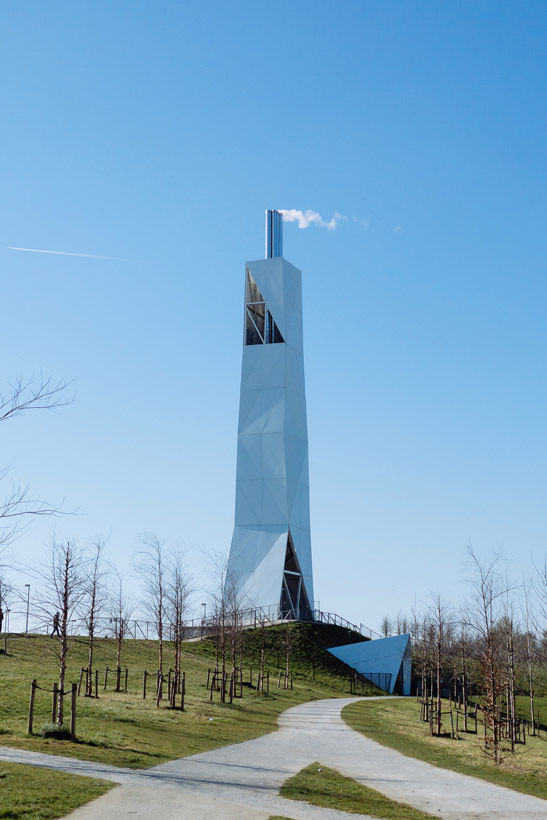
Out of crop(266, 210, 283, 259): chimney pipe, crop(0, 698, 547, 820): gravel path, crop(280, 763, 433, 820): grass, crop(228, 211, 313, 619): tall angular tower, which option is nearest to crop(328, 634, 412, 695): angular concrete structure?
crop(228, 211, 313, 619): tall angular tower

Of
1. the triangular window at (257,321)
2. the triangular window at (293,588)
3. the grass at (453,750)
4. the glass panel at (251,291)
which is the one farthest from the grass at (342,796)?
the glass panel at (251,291)

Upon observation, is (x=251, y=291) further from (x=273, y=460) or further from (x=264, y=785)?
(x=264, y=785)

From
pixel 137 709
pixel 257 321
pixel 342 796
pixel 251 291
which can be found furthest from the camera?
pixel 251 291

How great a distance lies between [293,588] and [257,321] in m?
26.8

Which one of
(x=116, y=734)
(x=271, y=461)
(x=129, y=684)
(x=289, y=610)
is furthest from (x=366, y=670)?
(x=116, y=734)

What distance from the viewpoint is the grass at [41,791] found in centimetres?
1087

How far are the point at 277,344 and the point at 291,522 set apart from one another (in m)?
17.3

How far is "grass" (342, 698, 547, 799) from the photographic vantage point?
1786 cm

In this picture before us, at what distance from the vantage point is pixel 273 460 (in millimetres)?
73000

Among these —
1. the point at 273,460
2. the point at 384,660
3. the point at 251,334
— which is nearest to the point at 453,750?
the point at 384,660

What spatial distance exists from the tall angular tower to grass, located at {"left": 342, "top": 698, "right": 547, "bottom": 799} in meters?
32.6

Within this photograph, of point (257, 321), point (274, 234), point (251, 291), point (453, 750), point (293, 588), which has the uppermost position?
point (274, 234)

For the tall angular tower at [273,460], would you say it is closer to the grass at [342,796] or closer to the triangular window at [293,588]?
the triangular window at [293,588]

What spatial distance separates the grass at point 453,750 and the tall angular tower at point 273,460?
3262 cm
